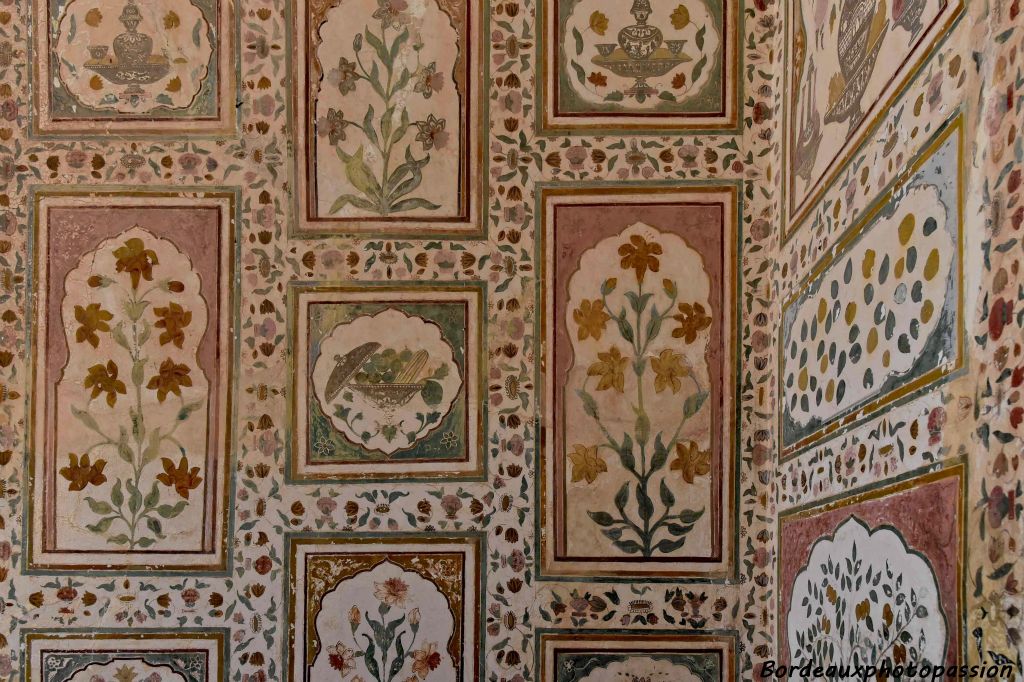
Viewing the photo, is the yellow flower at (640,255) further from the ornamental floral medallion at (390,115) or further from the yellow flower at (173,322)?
the yellow flower at (173,322)

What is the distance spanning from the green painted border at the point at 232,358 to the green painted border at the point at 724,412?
Result: 61cm

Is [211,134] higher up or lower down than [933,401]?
higher up

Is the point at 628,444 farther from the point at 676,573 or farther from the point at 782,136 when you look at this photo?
the point at 782,136

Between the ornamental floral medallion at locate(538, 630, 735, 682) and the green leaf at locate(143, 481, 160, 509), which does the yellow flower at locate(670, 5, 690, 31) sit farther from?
the green leaf at locate(143, 481, 160, 509)

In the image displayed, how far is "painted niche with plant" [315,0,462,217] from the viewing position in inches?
88.4

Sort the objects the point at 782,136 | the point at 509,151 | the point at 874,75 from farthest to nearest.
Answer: the point at 509,151
the point at 782,136
the point at 874,75

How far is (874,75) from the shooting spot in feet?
4.90

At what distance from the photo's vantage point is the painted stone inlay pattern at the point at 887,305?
120cm

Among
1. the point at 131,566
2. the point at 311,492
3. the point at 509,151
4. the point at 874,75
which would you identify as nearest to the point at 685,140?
the point at 509,151

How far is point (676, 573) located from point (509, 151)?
36.3 inches

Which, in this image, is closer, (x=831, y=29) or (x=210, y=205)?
(x=831, y=29)

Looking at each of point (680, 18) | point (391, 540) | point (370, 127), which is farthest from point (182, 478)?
point (680, 18)

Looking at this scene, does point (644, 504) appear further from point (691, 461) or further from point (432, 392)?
point (432, 392)

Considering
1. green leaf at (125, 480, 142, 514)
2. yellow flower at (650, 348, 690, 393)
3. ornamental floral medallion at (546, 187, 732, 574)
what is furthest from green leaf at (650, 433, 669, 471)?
green leaf at (125, 480, 142, 514)
